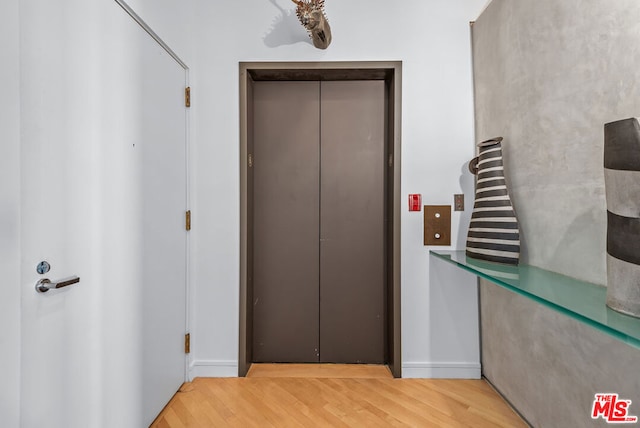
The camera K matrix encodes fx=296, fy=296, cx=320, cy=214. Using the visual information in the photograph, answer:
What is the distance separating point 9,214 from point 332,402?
1.72m

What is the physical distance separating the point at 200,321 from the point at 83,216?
1156 mm

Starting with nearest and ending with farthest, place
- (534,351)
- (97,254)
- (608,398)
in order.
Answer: (608,398), (97,254), (534,351)

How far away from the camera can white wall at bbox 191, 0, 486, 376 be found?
200cm

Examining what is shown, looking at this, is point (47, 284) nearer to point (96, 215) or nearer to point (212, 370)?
point (96, 215)

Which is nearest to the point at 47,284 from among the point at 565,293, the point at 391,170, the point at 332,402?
the point at 332,402

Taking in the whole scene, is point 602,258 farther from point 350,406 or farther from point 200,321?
point 200,321

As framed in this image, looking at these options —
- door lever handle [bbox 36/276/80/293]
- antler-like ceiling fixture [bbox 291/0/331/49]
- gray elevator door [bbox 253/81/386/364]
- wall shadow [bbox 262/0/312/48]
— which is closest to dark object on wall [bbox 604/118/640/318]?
gray elevator door [bbox 253/81/386/364]

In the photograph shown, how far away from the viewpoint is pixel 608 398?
1087mm

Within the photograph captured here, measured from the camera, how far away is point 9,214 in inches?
34.1

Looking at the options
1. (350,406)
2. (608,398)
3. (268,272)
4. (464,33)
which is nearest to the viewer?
(608,398)

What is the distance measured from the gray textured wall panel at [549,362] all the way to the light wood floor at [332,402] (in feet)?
0.59

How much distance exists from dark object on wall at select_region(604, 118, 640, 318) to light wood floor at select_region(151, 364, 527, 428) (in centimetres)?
119

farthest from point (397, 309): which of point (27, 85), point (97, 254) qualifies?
point (27, 85)

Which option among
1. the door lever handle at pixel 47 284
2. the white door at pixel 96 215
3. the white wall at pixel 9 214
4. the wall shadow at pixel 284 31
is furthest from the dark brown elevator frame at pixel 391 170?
the white wall at pixel 9 214
